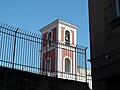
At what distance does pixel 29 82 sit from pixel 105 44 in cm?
320

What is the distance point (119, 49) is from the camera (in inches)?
344

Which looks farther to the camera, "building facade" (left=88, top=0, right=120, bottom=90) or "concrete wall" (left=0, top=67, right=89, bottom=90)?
"concrete wall" (left=0, top=67, right=89, bottom=90)

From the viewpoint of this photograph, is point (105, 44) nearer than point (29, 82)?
Yes

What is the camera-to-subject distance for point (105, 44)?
9.52 metres

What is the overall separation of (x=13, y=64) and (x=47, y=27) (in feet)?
97.0

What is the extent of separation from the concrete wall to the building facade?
1770mm

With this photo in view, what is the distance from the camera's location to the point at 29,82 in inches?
389

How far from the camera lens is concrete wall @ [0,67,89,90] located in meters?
9.23

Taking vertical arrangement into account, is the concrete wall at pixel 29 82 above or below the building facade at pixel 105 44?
below

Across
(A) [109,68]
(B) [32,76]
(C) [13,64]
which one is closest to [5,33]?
(C) [13,64]

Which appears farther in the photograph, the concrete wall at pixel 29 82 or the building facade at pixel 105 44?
the concrete wall at pixel 29 82

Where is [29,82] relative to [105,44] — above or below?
below

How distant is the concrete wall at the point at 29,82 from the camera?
9234 mm

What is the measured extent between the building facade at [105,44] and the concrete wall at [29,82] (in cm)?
177
